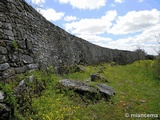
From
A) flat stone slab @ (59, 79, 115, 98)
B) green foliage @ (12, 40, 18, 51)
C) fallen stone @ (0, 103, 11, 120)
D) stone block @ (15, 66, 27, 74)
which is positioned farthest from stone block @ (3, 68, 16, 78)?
flat stone slab @ (59, 79, 115, 98)

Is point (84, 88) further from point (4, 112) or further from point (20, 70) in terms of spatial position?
point (4, 112)

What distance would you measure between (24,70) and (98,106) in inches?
108

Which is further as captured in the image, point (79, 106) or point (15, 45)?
point (15, 45)

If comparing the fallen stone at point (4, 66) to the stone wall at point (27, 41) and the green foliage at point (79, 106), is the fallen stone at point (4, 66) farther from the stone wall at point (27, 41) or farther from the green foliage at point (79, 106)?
the green foliage at point (79, 106)

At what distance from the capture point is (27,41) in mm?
6660

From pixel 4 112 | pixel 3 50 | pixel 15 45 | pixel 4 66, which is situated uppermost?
pixel 15 45

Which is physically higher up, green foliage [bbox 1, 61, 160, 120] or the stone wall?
the stone wall

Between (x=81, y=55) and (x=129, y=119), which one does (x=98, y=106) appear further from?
(x=81, y=55)

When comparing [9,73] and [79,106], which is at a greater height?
[9,73]

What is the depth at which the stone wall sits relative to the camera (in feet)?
17.2

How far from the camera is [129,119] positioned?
5.10 m

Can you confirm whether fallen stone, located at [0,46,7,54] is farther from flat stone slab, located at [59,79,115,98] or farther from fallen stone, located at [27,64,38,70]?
flat stone slab, located at [59,79,115,98]

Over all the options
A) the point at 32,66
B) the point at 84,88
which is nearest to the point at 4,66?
the point at 32,66

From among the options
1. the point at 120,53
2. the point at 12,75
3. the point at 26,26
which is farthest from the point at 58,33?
the point at 120,53
